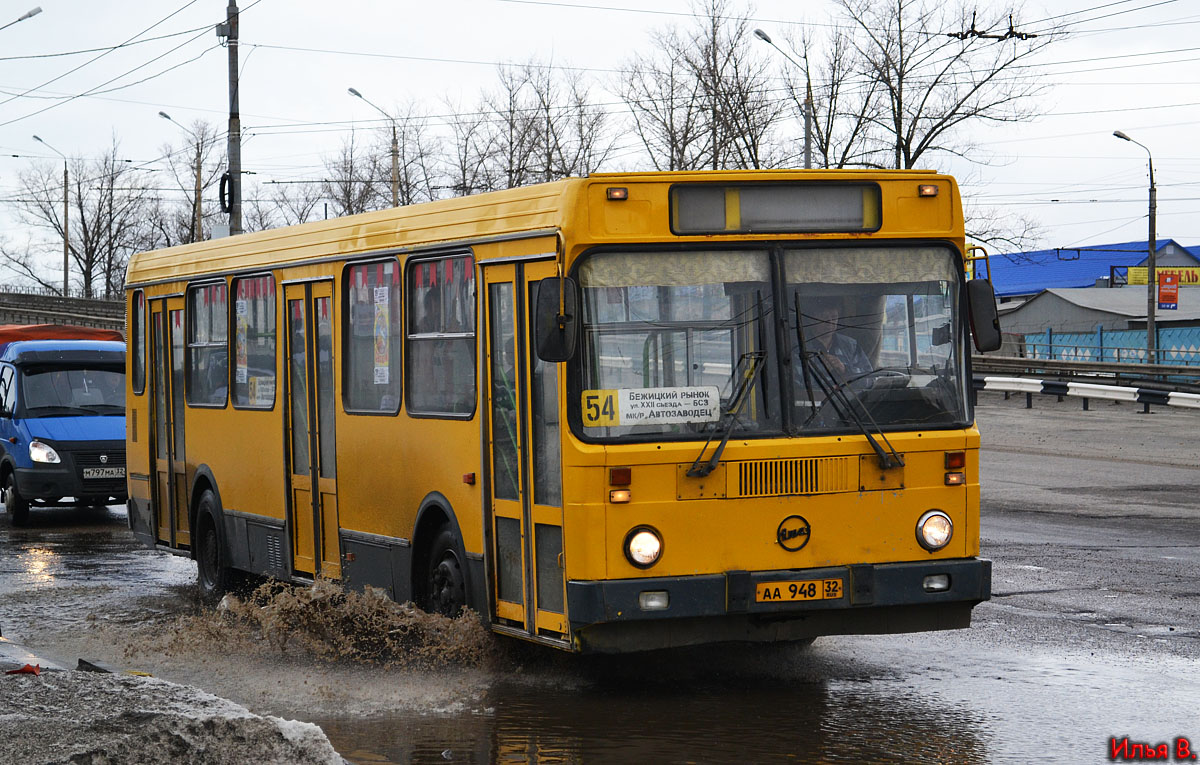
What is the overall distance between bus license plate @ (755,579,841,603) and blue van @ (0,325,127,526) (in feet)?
41.9

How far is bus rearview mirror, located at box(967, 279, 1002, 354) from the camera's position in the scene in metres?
8.14

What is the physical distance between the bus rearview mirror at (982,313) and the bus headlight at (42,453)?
1330 cm

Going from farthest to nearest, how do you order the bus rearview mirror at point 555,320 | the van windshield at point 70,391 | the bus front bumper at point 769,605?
the van windshield at point 70,391 → the bus front bumper at point 769,605 → the bus rearview mirror at point 555,320

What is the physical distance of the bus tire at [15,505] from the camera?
1885 cm

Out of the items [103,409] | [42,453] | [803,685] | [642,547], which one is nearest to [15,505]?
[42,453]

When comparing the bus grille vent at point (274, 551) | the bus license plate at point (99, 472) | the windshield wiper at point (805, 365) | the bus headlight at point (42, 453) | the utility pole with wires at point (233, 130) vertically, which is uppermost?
the utility pole with wires at point (233, 130)

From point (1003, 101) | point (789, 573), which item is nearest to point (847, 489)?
point (789, 573)

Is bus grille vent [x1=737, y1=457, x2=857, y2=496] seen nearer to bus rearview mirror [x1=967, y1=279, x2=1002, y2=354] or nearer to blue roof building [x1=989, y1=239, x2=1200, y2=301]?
bus rearview mirror [x1=967, y1=279, x2=1002, y2=354]

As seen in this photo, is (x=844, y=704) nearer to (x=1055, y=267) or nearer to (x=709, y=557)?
(x=709, y=557)

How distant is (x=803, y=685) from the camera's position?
8359 mm

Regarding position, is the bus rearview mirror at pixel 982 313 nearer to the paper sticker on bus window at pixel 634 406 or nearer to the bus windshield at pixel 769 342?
the bus windshield at pixel 769 342

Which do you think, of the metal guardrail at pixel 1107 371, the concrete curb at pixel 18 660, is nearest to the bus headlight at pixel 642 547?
the concrete curb at pixel 18 660

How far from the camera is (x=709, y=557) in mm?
7703

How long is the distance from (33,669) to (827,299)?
4243mm
